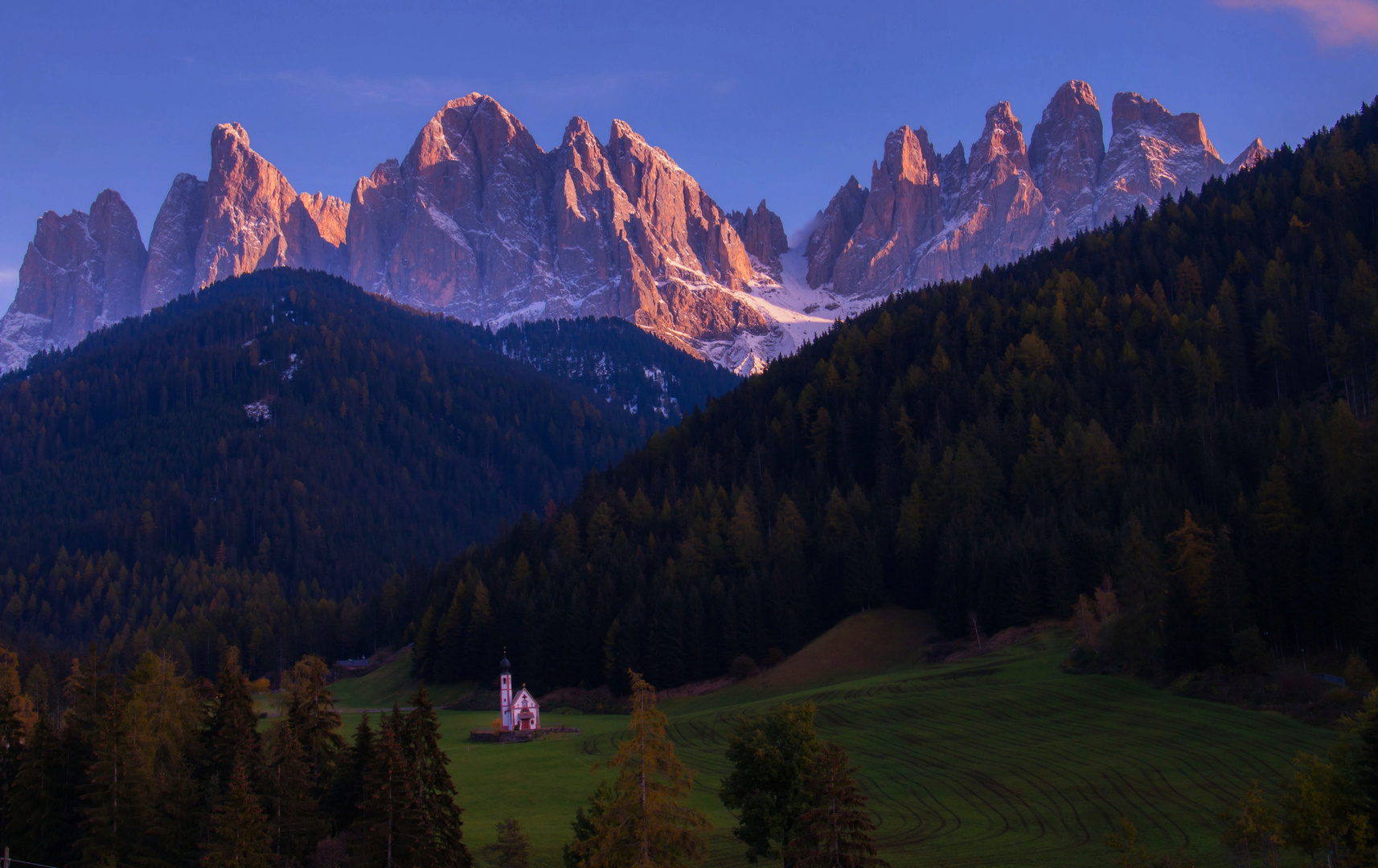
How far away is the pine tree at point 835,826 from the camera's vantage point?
95.9ft

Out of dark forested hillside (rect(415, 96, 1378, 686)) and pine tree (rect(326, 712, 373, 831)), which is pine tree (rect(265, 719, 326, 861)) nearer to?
pine tree (rect(326, 712, 373, 831))

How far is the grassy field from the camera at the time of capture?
1656 inches

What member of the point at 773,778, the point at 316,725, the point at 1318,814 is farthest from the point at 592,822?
the point at 1318,814

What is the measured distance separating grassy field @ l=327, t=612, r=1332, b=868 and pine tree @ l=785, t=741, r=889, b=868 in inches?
433

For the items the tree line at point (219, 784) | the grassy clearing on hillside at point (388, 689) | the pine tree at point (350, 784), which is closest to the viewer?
the tree line at point (219, 784)

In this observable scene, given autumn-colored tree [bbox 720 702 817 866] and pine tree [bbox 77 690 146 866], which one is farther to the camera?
pine tree [bbox 77 690 146 866]

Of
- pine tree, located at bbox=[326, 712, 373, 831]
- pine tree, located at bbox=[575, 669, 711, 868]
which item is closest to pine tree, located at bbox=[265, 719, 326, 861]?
pine tree, located at bbox=[326, 712, 373, 831]

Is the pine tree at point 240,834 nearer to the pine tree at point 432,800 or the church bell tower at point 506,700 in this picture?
the pine tree at point 432,800

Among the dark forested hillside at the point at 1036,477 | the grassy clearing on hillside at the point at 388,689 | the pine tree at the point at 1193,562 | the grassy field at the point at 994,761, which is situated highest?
the dark forested hillside at the point at 1036,477

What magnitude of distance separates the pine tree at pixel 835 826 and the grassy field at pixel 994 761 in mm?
11009

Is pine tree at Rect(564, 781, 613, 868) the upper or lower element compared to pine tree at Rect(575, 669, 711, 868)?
lower

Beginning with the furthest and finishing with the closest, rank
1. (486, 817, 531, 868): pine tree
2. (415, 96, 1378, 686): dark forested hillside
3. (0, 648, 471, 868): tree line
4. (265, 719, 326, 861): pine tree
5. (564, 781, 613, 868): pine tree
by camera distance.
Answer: (415, 96, 1378, 686): dark forested hillside → (265, 719, 326, 861): pine tree → (486, 817, 531, 868): pine tree → (0, 648, 471, 868): tree line → (564, 781, 613, 868): pine tree

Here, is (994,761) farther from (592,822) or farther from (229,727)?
(229,727)

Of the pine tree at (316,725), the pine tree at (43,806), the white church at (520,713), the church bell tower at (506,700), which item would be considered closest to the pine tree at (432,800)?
the pine tree at (316,725)
